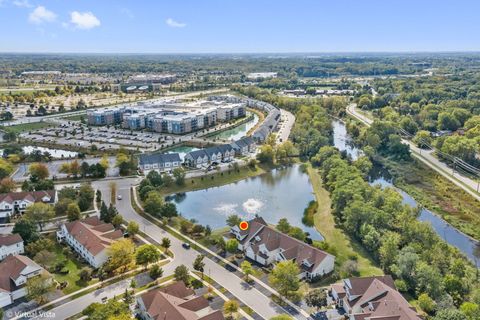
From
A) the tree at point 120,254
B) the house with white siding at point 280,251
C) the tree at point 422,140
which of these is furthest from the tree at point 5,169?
the tree at point 422,140

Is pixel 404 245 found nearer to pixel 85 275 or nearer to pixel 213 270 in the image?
pixel 213 270

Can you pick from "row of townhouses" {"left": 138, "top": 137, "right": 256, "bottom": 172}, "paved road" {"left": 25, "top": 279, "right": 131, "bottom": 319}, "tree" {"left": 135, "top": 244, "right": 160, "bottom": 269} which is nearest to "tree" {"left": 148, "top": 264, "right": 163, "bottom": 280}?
"tree" {"left": 135, "top": 244, "right": 160, "bottom": 269}

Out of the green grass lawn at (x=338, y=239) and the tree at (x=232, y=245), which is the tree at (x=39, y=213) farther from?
the green grass lawn at (x=338, y=239)

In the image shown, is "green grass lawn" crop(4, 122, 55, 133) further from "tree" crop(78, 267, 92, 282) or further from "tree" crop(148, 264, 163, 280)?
"tree" crop(148, 264, 163, 280)

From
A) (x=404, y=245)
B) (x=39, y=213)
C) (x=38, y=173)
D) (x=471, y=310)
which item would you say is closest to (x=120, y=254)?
(x=39, y=213)

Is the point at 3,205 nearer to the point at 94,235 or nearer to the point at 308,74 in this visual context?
the point at 94,235
